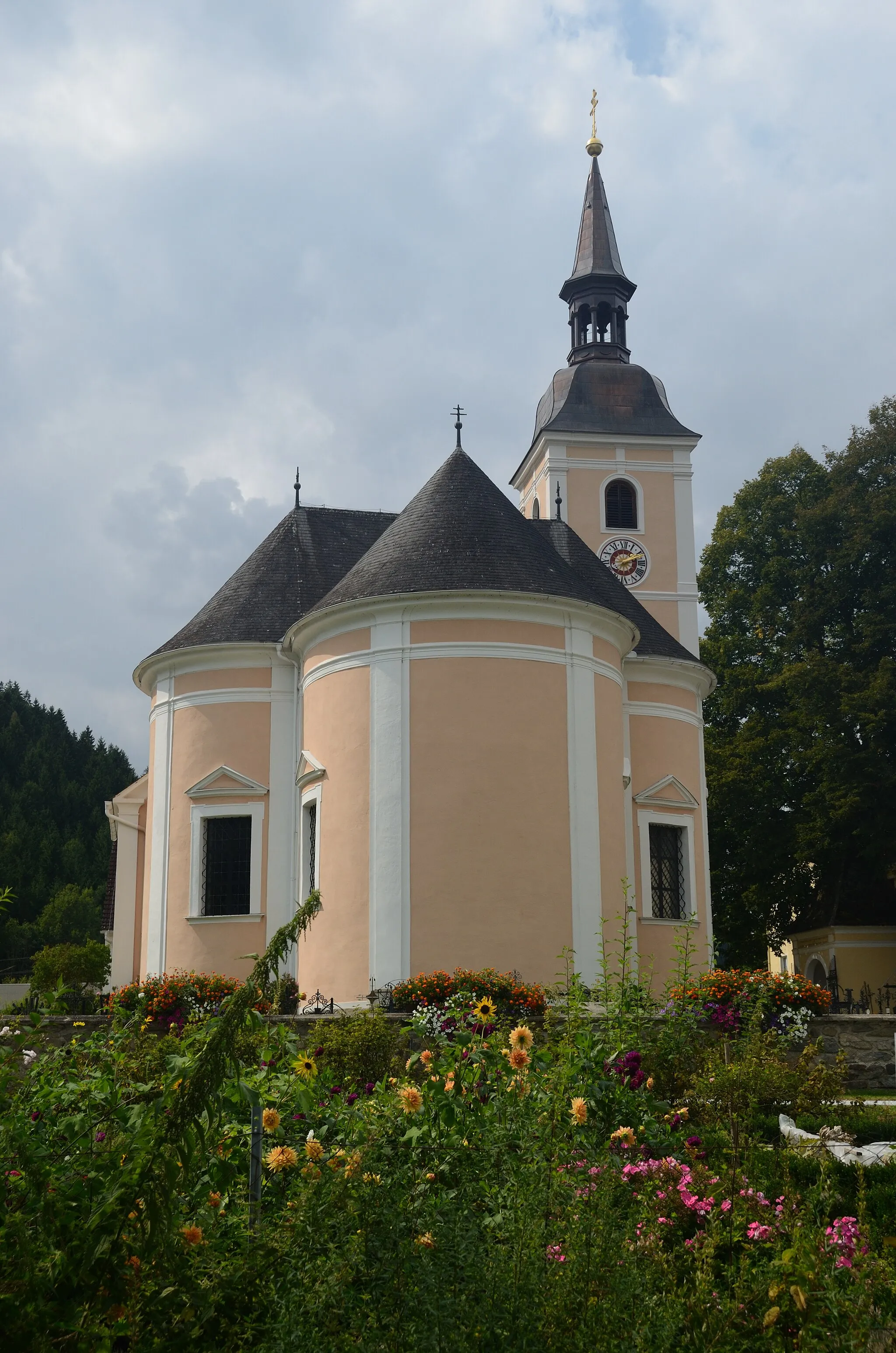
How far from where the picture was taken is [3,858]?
7800 cm

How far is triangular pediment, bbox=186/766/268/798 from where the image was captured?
88.6 feet

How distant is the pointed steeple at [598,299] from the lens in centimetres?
4297

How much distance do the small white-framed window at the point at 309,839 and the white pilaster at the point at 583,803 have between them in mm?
4616

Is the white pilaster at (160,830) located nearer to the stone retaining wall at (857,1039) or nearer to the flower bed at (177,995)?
the flower bed at (177,995)

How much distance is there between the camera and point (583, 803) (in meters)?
23.1

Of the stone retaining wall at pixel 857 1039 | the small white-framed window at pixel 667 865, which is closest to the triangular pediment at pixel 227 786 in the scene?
the small white-framed window at pixel 667 865

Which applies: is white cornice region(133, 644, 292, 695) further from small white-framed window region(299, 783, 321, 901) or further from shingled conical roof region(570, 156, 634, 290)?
shingled conical roof region(570, 156, 634, 290)

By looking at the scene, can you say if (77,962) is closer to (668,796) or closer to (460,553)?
(668,796)

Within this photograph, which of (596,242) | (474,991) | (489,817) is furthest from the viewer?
(596,242)

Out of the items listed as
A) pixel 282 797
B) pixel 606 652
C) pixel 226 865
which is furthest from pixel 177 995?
pixel 606 652

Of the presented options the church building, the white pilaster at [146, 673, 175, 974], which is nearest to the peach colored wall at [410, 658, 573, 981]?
the church building

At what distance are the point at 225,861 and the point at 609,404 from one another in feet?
65.9

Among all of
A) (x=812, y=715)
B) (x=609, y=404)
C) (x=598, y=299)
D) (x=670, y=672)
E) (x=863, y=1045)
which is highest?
(x=598, y=299)

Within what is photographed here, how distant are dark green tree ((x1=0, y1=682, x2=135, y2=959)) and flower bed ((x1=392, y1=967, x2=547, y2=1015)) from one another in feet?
182
